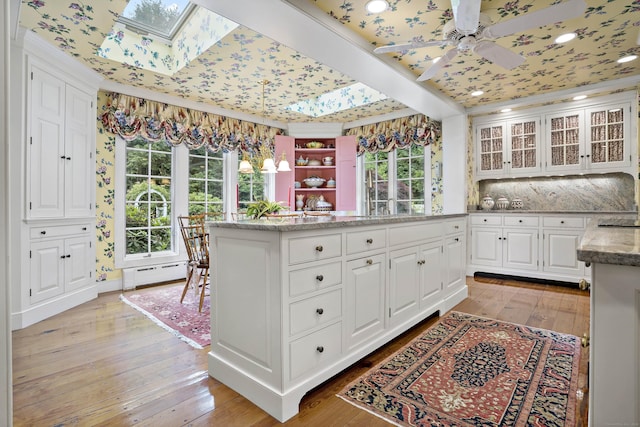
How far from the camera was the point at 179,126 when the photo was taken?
178 inches

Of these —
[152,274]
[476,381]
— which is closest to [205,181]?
[152,274]

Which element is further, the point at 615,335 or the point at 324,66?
the point at 324,66

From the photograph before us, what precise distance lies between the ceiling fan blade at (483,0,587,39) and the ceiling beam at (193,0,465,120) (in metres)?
1.10

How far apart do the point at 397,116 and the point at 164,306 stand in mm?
4333

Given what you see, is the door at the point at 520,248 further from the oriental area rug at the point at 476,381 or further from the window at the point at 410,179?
the oriental area rug at the point at 476,381

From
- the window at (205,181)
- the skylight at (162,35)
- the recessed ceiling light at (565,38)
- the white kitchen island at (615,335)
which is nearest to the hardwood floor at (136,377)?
the white kitchen island at (615,335)

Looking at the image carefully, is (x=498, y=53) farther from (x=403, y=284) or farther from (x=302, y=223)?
(x=302, y=223)

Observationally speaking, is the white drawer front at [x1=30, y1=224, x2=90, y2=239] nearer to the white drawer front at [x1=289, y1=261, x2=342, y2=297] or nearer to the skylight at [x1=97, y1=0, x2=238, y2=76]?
the skylight at [x1=97, y1=0, x2=238, y2=76]

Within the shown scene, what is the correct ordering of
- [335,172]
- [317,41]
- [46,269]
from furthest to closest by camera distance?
[335,172], [46,269], [317,41]

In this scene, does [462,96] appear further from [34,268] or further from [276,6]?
[34,268]

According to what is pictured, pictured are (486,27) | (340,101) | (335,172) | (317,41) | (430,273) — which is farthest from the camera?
(335,172)

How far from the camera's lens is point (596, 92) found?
3951 millimetres

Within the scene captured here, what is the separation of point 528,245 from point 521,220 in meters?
0.34

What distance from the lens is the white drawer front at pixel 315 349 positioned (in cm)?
162
